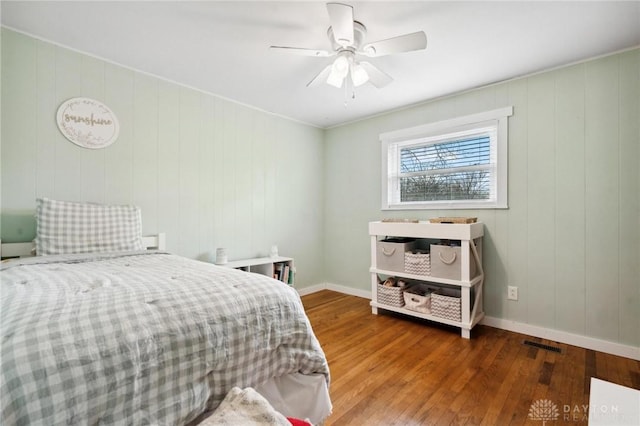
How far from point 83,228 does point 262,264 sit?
161cm

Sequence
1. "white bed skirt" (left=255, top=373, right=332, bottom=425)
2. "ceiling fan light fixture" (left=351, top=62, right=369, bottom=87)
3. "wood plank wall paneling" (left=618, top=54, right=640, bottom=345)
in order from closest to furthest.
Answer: "white bed skirt" (left=255, top=373, right=332, bottom=425), "ceiling fan light fixture" (left=351, top=62, right=369, bottom=87), "wood plank wall paneling" (left=618, top=54, right=640, bottom=345)

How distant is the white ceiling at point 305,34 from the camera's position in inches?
67.8

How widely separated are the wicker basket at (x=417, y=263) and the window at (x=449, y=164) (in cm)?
64

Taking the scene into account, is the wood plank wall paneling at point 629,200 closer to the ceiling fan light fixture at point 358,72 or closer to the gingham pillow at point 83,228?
the ceiling fan light fixture at point 358,72

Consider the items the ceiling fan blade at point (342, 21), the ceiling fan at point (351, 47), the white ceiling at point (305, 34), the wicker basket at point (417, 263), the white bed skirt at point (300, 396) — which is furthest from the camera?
the wicker basket at point (417, 263)

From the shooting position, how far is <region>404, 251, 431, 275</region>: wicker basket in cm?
271

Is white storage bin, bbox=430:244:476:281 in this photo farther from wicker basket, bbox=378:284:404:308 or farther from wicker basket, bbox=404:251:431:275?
wicker basket, bbox=378:284:404:308

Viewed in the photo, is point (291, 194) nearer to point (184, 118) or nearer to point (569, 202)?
point (184, 118)

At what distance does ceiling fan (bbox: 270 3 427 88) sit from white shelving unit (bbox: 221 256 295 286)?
1820mm

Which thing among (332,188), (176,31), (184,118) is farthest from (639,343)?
(184,118)

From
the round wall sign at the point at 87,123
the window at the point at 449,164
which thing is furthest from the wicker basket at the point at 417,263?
the round wall sign at the point at 87,123

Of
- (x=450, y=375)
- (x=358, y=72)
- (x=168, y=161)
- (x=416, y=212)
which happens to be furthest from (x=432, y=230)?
(x=168, y=161)

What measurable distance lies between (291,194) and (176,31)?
7.01 feet

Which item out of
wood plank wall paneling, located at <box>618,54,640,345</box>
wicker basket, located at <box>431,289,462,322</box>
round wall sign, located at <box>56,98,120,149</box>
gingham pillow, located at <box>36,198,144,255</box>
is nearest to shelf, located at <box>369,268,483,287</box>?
wicker basket, located at <box>431,289,462,322</box>
